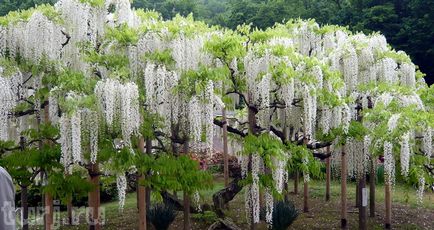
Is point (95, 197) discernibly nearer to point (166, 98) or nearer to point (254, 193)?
point (166, 98)

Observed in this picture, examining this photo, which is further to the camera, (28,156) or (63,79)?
(28,156)

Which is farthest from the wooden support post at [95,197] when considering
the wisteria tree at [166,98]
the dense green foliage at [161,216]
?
the dense green foliage at [161,216]

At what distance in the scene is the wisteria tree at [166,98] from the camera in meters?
6.66

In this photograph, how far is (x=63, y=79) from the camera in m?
6.56

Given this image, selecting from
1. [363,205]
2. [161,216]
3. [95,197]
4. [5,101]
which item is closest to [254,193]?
[161,216]

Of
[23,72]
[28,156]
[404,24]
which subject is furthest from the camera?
[404,24]

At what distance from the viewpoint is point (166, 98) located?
6875mm

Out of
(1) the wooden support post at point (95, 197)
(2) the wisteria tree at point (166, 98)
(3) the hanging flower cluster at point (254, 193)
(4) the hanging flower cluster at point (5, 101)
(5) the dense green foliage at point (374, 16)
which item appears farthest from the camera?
(5) the dense green foliage at point (374, 16)

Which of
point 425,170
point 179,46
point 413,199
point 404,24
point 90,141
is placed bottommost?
point 413,199

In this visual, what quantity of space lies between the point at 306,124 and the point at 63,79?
134 inches

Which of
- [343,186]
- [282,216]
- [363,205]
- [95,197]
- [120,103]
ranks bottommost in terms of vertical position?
[282,216]

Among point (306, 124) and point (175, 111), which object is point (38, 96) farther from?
point (306, 124)

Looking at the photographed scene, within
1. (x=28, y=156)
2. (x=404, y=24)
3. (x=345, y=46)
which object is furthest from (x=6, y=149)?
(x=404, y=24)

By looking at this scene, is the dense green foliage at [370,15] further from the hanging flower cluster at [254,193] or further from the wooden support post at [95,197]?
the wooden support post at [95,197]
